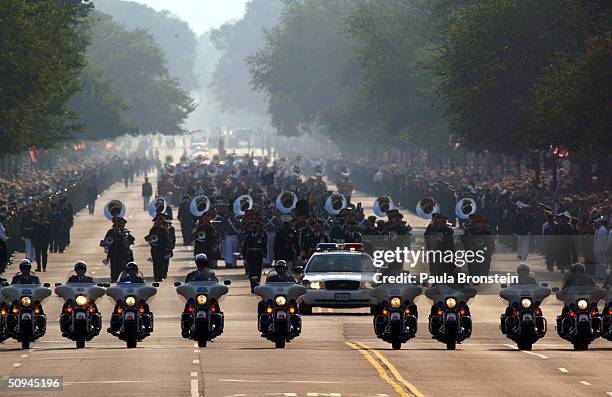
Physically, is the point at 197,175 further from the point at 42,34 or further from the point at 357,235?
the point at 357,235

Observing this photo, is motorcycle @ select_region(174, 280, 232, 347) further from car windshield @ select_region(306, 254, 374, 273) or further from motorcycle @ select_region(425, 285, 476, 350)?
car windshield @ select_region(306, 254, 374, 273)

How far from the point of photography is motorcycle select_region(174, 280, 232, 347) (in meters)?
31.1

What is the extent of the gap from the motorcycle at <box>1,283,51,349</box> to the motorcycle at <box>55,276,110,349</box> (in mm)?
351

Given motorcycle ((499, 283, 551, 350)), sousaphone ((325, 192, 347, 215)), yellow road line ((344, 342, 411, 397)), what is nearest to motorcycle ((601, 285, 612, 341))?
motorcycle ((499, 283, 551, 350))

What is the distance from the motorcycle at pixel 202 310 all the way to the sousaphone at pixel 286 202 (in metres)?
25.9

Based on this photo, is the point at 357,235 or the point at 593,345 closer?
the point at 593,345

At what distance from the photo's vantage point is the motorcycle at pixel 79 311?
31016 mm

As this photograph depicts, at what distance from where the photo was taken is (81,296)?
31.0 metres

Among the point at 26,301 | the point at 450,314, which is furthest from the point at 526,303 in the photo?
the point at 26,301

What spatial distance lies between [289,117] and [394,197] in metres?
72.8

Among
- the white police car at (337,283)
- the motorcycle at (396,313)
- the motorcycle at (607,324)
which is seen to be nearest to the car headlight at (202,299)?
the motorcycle at (396,313)

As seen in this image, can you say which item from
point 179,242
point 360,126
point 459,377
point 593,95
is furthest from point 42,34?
point 360,126

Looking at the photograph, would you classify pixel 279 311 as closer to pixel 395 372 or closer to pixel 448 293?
pixel 448 293

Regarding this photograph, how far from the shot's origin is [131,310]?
31266 millimetres
